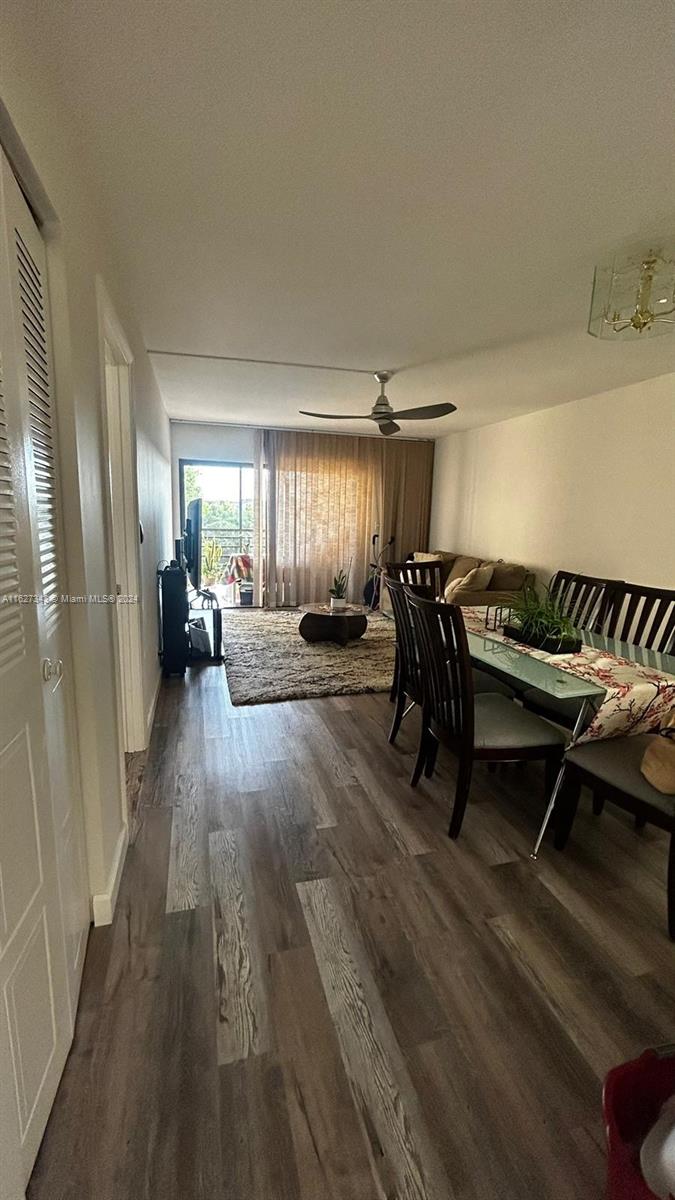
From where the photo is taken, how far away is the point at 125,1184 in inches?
36.9

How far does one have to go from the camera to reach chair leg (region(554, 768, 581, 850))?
1885 mm

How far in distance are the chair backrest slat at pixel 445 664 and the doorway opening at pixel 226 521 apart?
14.7 ft

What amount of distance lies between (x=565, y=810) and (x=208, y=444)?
5711mm

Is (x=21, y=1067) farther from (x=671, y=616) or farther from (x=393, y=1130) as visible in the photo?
(x=671, y=616)

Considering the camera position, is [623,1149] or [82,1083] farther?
[82,1083]

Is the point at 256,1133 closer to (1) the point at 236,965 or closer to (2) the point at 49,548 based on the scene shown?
(1) the point at 236,965

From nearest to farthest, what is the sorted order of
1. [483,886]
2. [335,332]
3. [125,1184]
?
[125,1184], [483,886], [335,332]

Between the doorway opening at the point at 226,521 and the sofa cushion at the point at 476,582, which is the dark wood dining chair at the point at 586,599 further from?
the doorway opening at the point at 226,521

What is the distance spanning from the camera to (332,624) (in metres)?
4.70

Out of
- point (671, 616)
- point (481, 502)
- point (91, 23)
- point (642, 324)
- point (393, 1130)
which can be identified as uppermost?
point (91, 23)

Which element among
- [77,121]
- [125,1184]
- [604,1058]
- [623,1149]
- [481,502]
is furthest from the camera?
[481,502]

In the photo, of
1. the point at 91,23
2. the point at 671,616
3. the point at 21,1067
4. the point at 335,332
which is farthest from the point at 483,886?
the point at 335,332

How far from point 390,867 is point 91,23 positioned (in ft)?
8.23

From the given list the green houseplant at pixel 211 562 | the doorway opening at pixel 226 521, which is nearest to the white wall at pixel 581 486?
the doorway opening at pixel 226 521
